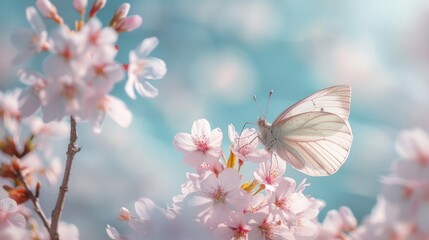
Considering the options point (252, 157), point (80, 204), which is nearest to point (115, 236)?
point (252, 157)

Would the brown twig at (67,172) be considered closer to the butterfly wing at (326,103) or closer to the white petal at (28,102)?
the white petal at (28,102)

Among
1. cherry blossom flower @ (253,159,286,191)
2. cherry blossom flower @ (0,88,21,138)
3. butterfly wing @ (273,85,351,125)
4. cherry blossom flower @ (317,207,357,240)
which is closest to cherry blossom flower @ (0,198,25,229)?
cherry blossom flower @ (0,88,21,138)

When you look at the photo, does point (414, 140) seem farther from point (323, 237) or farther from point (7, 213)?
point (7, 213)

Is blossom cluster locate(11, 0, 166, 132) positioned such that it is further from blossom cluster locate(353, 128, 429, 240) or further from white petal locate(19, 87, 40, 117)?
blossom cluster locate(353, 128, 429, 240)

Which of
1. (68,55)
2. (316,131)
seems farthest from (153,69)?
(316,131)

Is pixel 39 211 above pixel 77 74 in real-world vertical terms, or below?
below

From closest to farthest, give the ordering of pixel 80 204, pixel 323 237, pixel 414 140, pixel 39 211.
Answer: pixel 414 140
pixel 39 211
pixel 323 237
pixel 80 204
